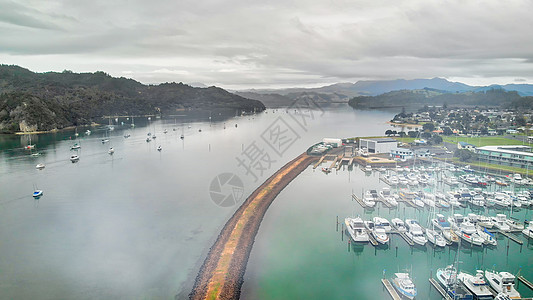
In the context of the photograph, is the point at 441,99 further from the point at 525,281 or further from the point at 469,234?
the point at 525,281

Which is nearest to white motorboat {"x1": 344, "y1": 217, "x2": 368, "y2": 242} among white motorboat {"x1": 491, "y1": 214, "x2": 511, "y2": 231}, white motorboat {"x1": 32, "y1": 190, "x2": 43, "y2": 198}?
white motorboat {"x1": 491, "y1": 214, "x2": 511, "y2": 231}

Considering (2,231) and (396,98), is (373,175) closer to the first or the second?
(2,231)

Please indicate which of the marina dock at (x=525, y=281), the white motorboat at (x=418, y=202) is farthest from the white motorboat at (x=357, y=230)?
the marina dock at (x=525, y=281)

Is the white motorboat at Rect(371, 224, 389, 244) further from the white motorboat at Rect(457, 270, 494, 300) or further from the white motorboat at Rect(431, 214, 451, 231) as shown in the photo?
the white motorboat at Rect(457, 270, 494, 300)

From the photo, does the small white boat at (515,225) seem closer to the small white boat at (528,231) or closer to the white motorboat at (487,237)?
the small white boat at (528,231)

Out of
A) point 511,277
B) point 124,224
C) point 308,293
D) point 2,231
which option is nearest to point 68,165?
point 2,231

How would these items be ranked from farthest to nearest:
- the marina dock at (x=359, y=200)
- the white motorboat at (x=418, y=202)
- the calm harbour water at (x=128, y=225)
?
1. the marina dock at (x=359, y=200)
2. the white motorboat at (x=418, y=202)
3. the calm harbour water at (x=128, y=225)
